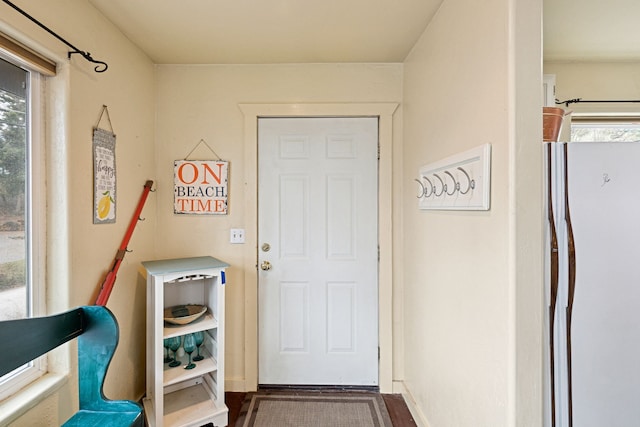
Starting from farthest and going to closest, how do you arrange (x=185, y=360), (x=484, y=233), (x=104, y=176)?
1. (x=185, y=360)
2. (x=104, y=176)
3. (x=484, y=233)

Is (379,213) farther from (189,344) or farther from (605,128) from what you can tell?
(605,128)

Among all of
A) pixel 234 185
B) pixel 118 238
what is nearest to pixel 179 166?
pixel 234 185

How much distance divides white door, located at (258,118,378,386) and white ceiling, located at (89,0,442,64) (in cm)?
46

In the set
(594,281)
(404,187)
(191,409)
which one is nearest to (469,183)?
(594,281)

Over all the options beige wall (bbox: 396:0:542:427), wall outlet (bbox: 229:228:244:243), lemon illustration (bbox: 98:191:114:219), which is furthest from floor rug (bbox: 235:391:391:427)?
lemon illustration (bbox: 98:191:114:219)

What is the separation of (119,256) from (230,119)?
114cm

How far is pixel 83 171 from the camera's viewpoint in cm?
151

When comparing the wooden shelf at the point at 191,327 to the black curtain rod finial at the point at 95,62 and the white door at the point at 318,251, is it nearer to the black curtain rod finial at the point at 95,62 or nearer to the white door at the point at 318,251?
the white door at the point at 318,251

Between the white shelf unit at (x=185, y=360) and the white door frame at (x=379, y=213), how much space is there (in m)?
0.28

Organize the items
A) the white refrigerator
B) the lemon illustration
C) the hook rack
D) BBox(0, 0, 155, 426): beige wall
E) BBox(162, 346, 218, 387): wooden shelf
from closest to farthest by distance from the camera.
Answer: the white refrigerator < the hook rack < BBox(0, 0, 155, 426): beige wall < the lemon illustration < BBox(162, 346, 218, 387): wooden shelf

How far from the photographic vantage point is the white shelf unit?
66.4 inches

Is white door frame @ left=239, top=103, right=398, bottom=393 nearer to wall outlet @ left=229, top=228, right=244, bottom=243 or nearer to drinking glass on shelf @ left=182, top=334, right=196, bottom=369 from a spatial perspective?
wall outlet @ left=229, top=228, right=244, bottom=243

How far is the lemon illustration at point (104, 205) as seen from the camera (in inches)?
63.7

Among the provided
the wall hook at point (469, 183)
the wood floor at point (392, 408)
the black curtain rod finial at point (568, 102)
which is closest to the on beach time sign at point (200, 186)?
the wood floor at point (392, 408)
